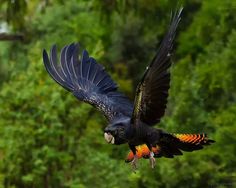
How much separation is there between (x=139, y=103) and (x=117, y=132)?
0.37m

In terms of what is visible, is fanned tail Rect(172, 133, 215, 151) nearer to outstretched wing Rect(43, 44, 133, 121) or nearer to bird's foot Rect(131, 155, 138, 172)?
bird's foot Rect(131, 155, 138, 172)

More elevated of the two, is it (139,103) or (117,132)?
(139,103)

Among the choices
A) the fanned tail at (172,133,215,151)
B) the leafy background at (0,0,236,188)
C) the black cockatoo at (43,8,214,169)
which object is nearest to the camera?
the black cockatoo at (43,8,214,169)

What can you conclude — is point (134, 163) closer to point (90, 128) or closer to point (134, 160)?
point (134, 160)

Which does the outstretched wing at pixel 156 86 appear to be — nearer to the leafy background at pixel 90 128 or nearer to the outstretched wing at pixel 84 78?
the outstretched wing at pixel 84 78

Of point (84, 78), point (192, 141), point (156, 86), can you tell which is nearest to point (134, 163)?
point (192, 141)

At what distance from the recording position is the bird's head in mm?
7043

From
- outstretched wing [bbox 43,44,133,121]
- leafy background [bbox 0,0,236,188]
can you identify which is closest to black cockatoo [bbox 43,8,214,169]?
outstretched wing [bbox 43,44,133,121]

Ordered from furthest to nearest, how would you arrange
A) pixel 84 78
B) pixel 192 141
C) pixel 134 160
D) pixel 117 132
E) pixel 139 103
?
pixel 84 78 → pixel 134 160 → pixel 192 141 → pixel 139 103 → pixel 117 132

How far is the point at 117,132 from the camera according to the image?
279 inches

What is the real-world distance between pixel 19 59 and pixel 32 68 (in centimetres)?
1300

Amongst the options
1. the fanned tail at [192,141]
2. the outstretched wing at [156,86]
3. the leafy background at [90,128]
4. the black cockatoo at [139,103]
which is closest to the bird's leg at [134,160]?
the black cockatoo at [139,103]

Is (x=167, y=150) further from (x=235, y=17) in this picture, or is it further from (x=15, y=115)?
(x=235, y=17)

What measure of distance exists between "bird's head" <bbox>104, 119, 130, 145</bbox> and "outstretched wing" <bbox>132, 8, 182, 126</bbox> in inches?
6.0
